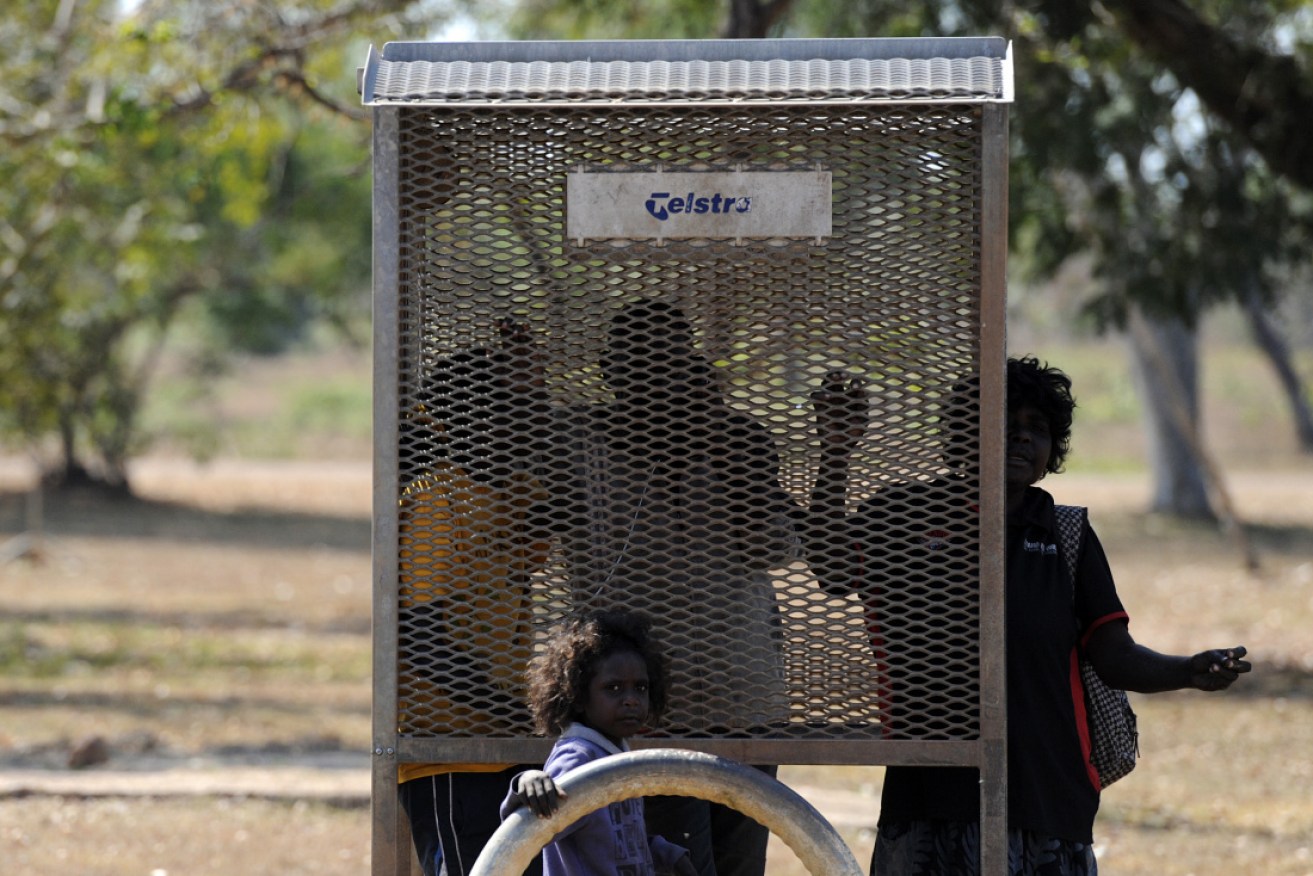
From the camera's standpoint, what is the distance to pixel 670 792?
10.0 feet

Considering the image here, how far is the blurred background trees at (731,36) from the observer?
902 centimetres

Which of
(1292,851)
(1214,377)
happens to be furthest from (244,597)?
(1214,377)

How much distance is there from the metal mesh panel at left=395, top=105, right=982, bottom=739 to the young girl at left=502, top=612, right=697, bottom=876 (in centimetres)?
5

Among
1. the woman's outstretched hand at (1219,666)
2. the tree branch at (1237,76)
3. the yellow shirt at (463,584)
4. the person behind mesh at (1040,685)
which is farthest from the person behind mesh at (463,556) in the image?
the tree branch at (1237,76)

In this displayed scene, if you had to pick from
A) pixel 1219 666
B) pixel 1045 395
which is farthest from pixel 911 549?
pixel 1219 666

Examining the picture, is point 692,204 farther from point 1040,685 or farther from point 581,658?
point 1040,685

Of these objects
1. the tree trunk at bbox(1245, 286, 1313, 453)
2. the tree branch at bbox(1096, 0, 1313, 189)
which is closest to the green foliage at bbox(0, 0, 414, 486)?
the tree branch at bbox(1096, 0, 1313, 189)

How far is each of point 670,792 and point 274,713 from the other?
674cm

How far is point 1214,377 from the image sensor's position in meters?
38.5

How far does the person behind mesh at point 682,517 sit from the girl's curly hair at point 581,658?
1.1 inches

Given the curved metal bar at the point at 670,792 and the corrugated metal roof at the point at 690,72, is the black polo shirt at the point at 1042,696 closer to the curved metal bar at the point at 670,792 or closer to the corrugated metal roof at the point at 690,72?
the curved metal bar at the point at 670,792

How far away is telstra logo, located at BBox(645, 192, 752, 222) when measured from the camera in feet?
10.5

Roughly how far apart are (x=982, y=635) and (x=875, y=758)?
1.01ft

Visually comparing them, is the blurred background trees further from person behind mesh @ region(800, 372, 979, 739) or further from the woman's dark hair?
person behind mesh @ region(800, 372, 979, 739)
